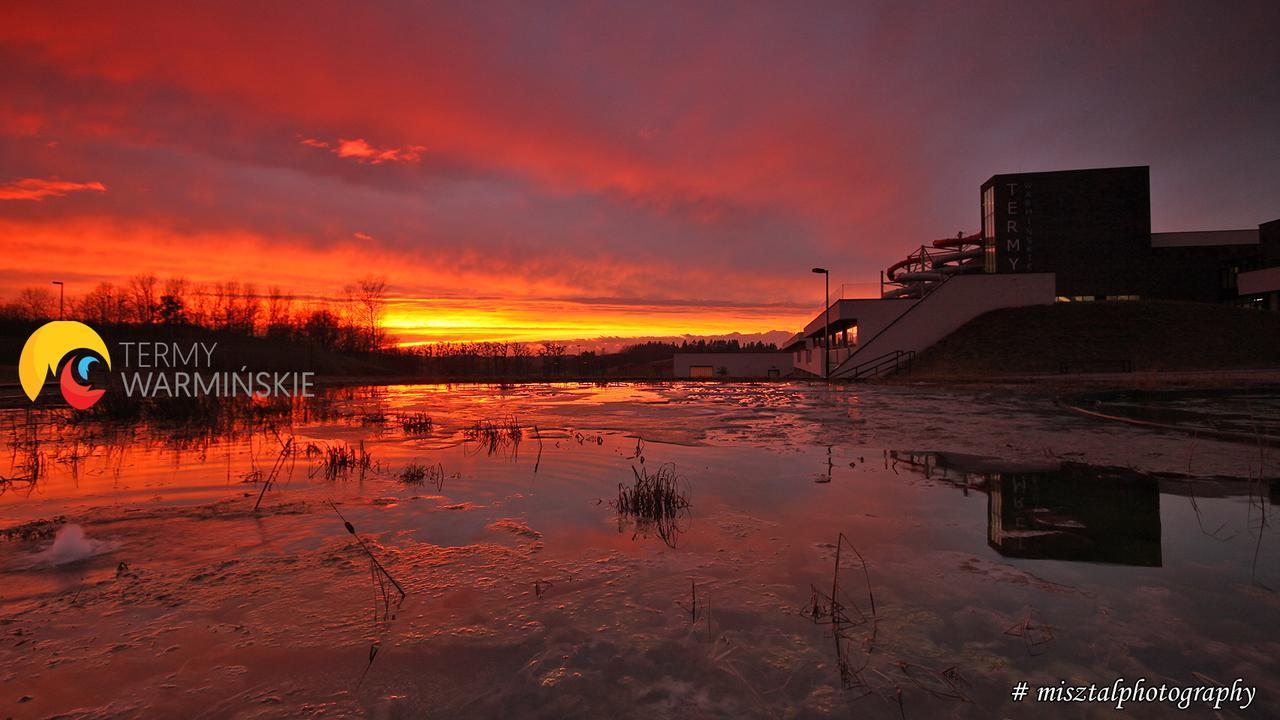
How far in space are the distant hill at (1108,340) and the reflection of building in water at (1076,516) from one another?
102ft

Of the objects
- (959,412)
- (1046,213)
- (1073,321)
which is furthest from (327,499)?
(1046,213)

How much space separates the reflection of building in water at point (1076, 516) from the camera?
500 centimetres

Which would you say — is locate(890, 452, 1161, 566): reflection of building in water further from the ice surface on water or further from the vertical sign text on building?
the vertical sign text on building

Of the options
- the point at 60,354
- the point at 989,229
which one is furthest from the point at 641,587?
the point at 989,229

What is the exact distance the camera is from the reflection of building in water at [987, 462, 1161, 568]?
5.00 meters

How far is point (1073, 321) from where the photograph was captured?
40312 millimetres

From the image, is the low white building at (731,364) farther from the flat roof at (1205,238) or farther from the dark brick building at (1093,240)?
the flat roof at (1205,238)

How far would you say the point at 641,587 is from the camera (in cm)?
438

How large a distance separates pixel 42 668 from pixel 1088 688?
226 inches

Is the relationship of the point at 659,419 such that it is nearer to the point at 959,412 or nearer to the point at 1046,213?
the point at 959,412

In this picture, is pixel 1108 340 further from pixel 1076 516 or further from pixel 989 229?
pixel 1076 516

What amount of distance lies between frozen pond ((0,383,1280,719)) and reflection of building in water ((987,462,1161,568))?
1.7 inches

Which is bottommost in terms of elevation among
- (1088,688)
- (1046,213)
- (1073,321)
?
(1088,688)

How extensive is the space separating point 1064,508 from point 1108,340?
40.8 m
